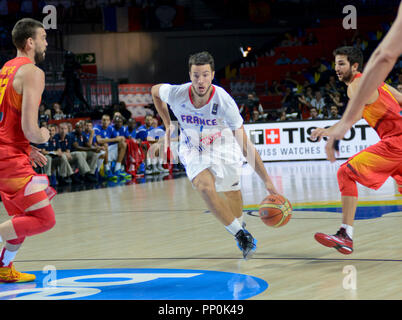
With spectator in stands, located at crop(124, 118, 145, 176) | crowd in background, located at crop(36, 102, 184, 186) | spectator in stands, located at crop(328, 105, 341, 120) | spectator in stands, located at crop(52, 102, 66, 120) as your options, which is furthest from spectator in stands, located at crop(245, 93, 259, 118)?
spectator in stands, located at crop(52, 102, 66, 120)

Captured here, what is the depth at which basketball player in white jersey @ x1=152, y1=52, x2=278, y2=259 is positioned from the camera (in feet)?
19.6

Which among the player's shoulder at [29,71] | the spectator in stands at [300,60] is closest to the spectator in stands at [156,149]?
the spectator in stands at [300,60]

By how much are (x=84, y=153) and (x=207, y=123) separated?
9.19 metres

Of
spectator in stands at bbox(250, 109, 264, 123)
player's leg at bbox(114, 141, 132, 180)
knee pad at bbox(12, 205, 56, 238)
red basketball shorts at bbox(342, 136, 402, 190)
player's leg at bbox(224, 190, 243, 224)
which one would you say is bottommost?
player's leg at bbox(114, 141, 132, 180)

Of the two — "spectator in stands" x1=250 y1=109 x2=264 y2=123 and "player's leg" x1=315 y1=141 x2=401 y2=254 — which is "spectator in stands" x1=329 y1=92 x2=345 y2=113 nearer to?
"spectator in stands" x1=250 y1=109 x2=264 y2=123

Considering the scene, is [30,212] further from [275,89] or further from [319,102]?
[275,89]

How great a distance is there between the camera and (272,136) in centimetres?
1856

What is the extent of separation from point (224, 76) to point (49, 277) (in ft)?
73.4

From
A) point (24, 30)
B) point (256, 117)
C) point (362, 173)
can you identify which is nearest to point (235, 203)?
point (362, 173)

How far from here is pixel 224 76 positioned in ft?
89.5

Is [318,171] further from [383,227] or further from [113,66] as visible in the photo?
[113,66]

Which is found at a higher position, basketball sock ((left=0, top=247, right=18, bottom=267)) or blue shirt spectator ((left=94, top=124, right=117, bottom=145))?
basketball sock ((left=0, top=247, right=18, bottom=267))

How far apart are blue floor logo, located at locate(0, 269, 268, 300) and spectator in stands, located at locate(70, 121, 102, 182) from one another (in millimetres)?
9407

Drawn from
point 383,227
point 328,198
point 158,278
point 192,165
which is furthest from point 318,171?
point 158,278
